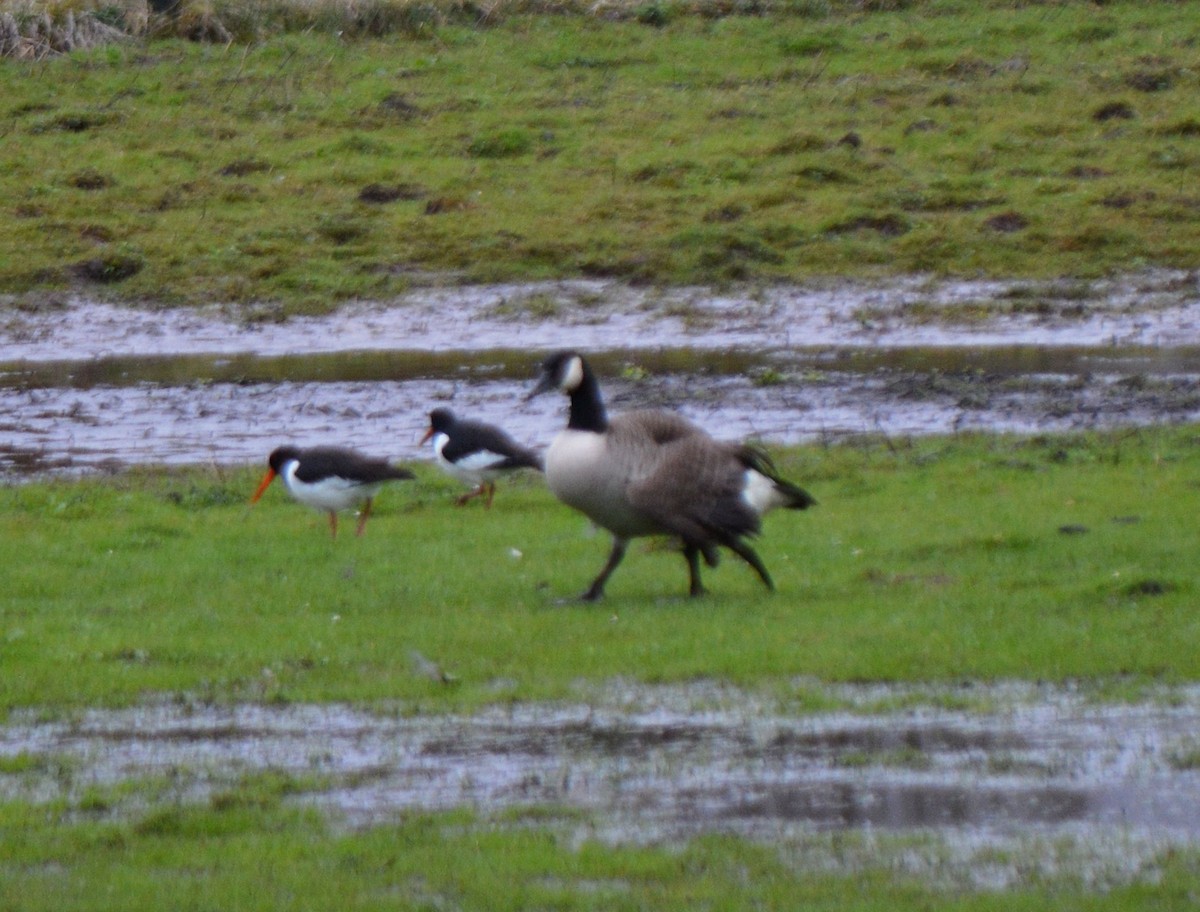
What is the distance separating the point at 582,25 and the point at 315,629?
87.9ft

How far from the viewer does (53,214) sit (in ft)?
86.1

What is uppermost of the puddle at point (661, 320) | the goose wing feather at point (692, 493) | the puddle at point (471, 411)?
the goose wing feather at point (692, 493)

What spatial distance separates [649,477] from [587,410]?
21.4 inches

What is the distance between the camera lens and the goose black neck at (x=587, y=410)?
11062mm

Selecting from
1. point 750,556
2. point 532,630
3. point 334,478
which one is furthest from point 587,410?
point 334,478

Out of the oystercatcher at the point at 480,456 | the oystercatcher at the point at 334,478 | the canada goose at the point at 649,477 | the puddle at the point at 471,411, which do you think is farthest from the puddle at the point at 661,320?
the canada goose at the point at 649,477

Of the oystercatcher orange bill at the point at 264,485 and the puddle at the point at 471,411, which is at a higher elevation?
the oystercatcher orange bill at the point at 264,485

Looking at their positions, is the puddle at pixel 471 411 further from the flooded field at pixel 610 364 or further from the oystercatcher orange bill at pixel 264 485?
the oystercatcher orange bill at pixel 264 485

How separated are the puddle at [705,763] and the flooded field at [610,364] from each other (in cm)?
815

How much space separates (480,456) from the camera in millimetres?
14289

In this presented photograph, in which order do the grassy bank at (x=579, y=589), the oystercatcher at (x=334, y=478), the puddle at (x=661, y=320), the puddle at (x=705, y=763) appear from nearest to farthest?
the puddle at (x=705, y=763) < the grassy bank at (x=579, y=589) < the oystercatcher at (x=334, y=478) < the puddle at (x=661, y=320)

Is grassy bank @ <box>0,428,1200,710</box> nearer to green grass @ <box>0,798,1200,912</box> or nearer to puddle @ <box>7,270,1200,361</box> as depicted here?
green grass @ <box>0,798,1200,912</box>

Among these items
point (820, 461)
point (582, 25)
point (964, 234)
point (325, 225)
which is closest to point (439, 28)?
point (582, 25)

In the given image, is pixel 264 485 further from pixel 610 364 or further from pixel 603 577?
pixel 610 364
